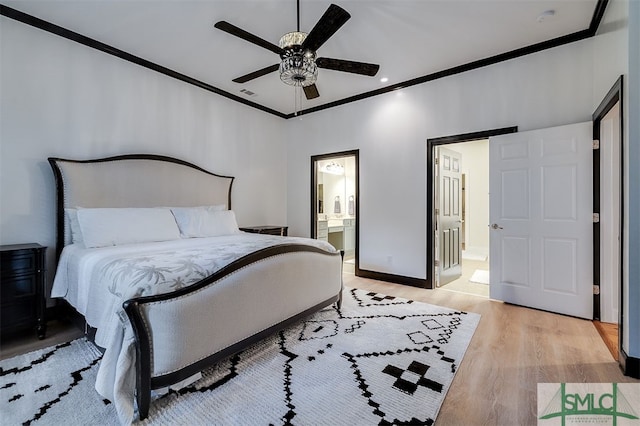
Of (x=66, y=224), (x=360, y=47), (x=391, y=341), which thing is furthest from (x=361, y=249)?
(x=66, y=224)

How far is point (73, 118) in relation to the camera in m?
2.93

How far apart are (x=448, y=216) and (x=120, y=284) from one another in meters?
4.03

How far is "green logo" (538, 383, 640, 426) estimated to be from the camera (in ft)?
5.00

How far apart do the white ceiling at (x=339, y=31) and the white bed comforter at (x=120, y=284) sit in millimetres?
2193

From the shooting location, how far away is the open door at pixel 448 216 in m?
3.99

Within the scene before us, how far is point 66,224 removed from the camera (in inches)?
109

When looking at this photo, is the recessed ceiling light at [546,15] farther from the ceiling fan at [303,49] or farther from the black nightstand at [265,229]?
the black nightstand at [265,229]

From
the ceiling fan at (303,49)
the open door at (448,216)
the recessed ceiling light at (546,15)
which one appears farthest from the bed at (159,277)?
the recessed ceiling light at (546,15)

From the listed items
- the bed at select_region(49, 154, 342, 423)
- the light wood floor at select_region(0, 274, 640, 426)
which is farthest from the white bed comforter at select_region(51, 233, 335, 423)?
the light wood floor at select_region(0, 274, 640, 426)

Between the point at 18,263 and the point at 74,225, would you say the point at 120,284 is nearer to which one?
the point at 18,263

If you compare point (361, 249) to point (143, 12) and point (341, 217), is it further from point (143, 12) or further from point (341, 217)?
point (143, 12)

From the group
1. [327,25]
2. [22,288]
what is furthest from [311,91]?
[22,288]

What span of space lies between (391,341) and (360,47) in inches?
121

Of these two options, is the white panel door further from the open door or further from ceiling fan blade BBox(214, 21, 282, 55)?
ceiling fan blade BBox(214, 21, 282, 55)
